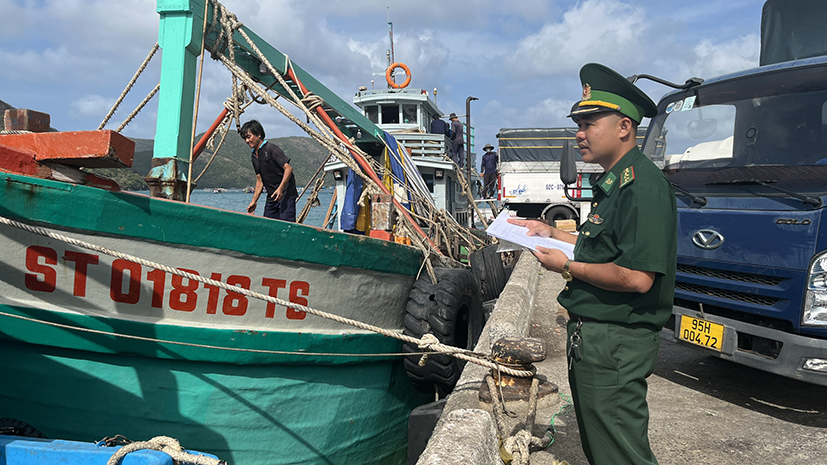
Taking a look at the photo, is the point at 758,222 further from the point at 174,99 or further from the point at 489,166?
the point at 489,166

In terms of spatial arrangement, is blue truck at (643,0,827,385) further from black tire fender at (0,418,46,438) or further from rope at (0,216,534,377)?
black tire fender at (0,418,46,438)

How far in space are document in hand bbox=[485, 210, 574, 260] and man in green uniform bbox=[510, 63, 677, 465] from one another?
0.10 m

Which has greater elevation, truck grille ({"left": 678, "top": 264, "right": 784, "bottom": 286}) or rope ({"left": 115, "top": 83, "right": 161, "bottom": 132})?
rope ({"left": 115, "top": 83, "right": 161, "bottom": 132})

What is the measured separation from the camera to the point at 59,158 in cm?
286

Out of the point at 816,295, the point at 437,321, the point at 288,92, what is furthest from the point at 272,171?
the point at 816,295

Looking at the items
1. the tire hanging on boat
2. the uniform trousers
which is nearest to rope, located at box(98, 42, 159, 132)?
the tire hanging on boat

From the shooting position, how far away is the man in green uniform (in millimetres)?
1826

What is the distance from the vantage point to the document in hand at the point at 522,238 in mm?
2176

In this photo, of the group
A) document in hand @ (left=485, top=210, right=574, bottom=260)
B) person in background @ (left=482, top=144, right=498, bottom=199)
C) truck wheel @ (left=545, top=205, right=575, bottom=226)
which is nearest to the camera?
document in hand @ (left=485, top=210, right=574, bottom=260)

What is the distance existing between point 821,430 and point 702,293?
3.52 feet

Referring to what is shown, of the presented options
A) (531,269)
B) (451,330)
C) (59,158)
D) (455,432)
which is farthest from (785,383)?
(59,158)

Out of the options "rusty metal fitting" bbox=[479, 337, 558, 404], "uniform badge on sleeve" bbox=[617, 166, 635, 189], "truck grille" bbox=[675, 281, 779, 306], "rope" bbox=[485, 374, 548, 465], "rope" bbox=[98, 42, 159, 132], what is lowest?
"rope" bbox=[485, 374, 548, 465]

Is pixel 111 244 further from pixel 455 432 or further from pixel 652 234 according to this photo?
pixel 652 234

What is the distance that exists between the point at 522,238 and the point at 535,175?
49.4ft
